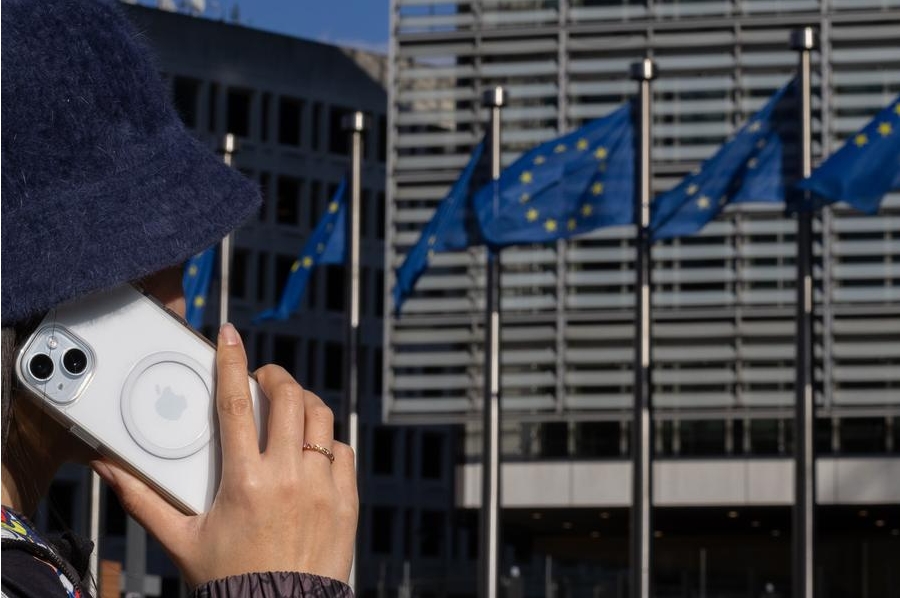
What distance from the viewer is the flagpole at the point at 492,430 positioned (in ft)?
61.1


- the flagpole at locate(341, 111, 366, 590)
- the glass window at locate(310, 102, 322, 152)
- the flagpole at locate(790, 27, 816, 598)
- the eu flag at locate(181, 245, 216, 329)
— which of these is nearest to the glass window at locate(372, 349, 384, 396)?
the glass window at locate(310, 102, 322, 152)

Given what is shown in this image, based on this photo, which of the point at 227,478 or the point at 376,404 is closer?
the point at 227,478

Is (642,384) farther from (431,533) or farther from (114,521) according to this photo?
(431,533)

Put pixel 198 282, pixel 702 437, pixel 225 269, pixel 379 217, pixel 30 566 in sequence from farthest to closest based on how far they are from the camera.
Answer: pixel 379 217
pixel 702 437
pixel 225 269
pixel 198 282
pixel 30 566

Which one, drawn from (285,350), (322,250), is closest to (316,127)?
(285,350)

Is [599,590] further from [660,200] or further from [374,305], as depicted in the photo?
[374,305]

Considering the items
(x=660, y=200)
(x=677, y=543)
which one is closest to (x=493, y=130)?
(x=660, y=200)

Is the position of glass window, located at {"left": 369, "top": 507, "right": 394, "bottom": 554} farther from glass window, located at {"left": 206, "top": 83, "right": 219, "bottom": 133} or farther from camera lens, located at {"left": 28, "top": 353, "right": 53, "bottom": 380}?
camera lens, located at {"left": 28, "top": 353, "right": 53, "bottom": 380}

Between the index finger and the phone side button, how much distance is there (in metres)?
0.12

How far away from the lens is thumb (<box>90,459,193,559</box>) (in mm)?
1847

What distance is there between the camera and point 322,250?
21.1 m

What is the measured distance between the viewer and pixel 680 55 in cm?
3238

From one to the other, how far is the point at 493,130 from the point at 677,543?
2262 cm

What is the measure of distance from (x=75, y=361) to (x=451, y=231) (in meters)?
16.9
